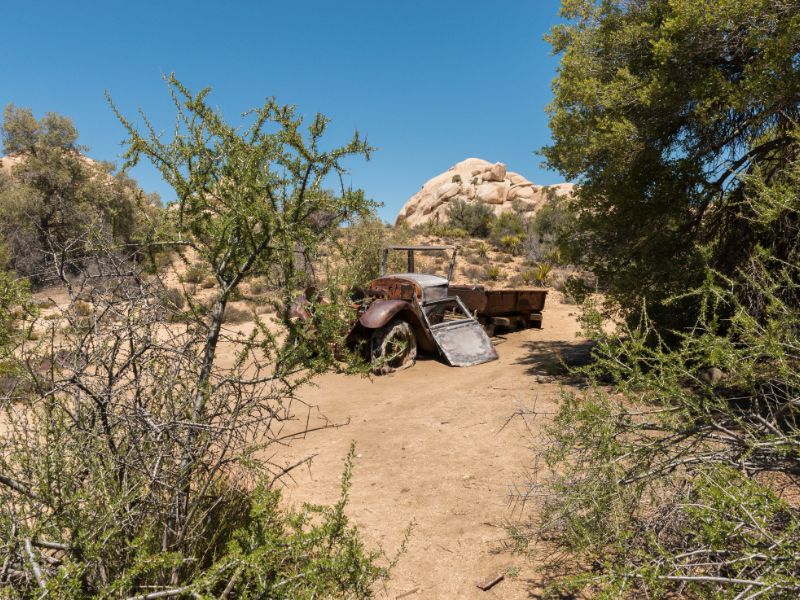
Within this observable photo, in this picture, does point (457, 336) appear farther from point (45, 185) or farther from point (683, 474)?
point (45, 185)

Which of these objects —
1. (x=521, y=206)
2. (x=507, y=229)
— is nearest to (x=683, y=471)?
(x=507, y=229)

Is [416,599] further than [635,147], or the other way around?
[635,147]

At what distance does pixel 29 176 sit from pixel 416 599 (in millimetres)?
23956

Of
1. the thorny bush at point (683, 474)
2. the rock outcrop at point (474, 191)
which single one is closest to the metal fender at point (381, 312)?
the thorny bush at point (683, 474)

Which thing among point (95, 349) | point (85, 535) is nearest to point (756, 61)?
point (95, 349)

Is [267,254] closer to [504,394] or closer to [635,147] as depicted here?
[504,394]

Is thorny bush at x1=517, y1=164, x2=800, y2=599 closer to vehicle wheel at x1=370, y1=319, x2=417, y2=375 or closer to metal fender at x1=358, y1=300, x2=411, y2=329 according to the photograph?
metal fender at x1=358, y1=300, x2=411, y2=329

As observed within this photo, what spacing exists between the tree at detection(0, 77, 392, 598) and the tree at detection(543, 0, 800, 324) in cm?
552

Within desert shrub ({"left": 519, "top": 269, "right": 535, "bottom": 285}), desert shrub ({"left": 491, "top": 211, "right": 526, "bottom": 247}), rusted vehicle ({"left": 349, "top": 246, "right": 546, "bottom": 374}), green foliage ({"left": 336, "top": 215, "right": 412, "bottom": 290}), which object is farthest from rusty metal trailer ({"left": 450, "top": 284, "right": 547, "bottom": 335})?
desert shrub ({"left": 491, "top": 211, "right": 526, "bottom": 247})

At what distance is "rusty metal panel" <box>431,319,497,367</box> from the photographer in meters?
9.74

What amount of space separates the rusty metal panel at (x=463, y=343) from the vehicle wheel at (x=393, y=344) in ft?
1.69

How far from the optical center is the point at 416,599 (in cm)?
335

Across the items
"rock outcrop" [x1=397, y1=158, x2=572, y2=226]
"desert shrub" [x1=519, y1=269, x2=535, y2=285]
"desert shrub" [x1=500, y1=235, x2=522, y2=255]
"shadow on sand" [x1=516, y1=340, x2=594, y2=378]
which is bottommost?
"shadow on sand" [x1=516, y1=340, x2=594, y2=378]

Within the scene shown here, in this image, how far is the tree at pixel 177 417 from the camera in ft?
7.39
